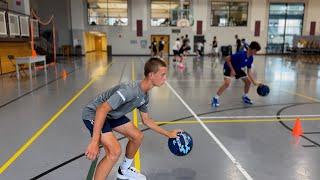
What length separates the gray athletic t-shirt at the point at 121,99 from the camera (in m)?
2.61

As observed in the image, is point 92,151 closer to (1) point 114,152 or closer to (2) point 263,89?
(1) point 114,152

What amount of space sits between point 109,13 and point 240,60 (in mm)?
26108

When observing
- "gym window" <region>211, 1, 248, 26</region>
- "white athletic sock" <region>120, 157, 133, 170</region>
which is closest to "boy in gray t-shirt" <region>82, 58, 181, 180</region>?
"white athletic sock" <region>120, 157, 133, 170</region>

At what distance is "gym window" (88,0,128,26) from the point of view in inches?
1227

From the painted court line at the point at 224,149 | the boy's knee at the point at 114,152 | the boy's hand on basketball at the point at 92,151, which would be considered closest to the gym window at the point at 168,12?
the painted court line at the point at 224,149

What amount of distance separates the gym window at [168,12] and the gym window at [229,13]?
2.78 metres

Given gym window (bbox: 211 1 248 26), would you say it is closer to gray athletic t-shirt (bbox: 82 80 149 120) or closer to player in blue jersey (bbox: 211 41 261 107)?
player in blue jersey (bbox: 211 41 261 107)

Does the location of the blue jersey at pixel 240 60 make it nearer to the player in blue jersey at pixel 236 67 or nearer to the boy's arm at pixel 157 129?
the player in blue jersey at pixel 236 67

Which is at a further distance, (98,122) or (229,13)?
(229,13)

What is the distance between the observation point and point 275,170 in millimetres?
3770

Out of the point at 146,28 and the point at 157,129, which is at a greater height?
the point at 146,28

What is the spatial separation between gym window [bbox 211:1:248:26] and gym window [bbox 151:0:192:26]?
2.78 metres

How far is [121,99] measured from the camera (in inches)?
103

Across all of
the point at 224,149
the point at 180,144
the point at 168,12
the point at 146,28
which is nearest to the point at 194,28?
the point at 168,12
